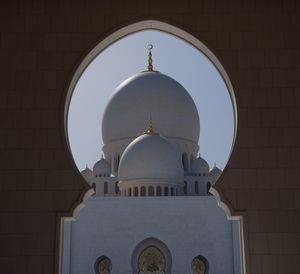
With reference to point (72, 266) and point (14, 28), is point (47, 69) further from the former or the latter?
point (72, 266)

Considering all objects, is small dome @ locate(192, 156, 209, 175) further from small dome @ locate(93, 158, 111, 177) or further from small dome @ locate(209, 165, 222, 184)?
small dome @ locate(93, 158, 111, 177)

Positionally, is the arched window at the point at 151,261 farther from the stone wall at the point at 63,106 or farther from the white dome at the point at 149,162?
the stone wall at the point at 63,106

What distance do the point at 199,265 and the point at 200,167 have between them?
6.37 m

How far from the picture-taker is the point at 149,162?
18.5m

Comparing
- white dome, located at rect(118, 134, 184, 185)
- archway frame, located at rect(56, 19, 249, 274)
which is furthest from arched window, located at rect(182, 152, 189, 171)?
archway frame, located at rect(56, 19, 249, 274)

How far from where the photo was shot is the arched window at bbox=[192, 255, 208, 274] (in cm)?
1595

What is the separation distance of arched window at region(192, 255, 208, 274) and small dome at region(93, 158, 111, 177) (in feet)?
22.8

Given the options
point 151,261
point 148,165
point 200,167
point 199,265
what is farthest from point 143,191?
point 200,167

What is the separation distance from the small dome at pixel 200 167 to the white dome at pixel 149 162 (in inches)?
107

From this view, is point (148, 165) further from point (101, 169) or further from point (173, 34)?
point (173, 34)

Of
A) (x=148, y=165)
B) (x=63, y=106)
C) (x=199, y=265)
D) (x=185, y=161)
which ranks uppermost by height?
(x=185, y=161)

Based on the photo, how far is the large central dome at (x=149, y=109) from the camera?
2209 cm

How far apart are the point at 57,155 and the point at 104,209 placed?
12422mm

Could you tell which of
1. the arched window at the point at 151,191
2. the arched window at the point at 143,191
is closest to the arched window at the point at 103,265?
the arched window at the point at 143,191
